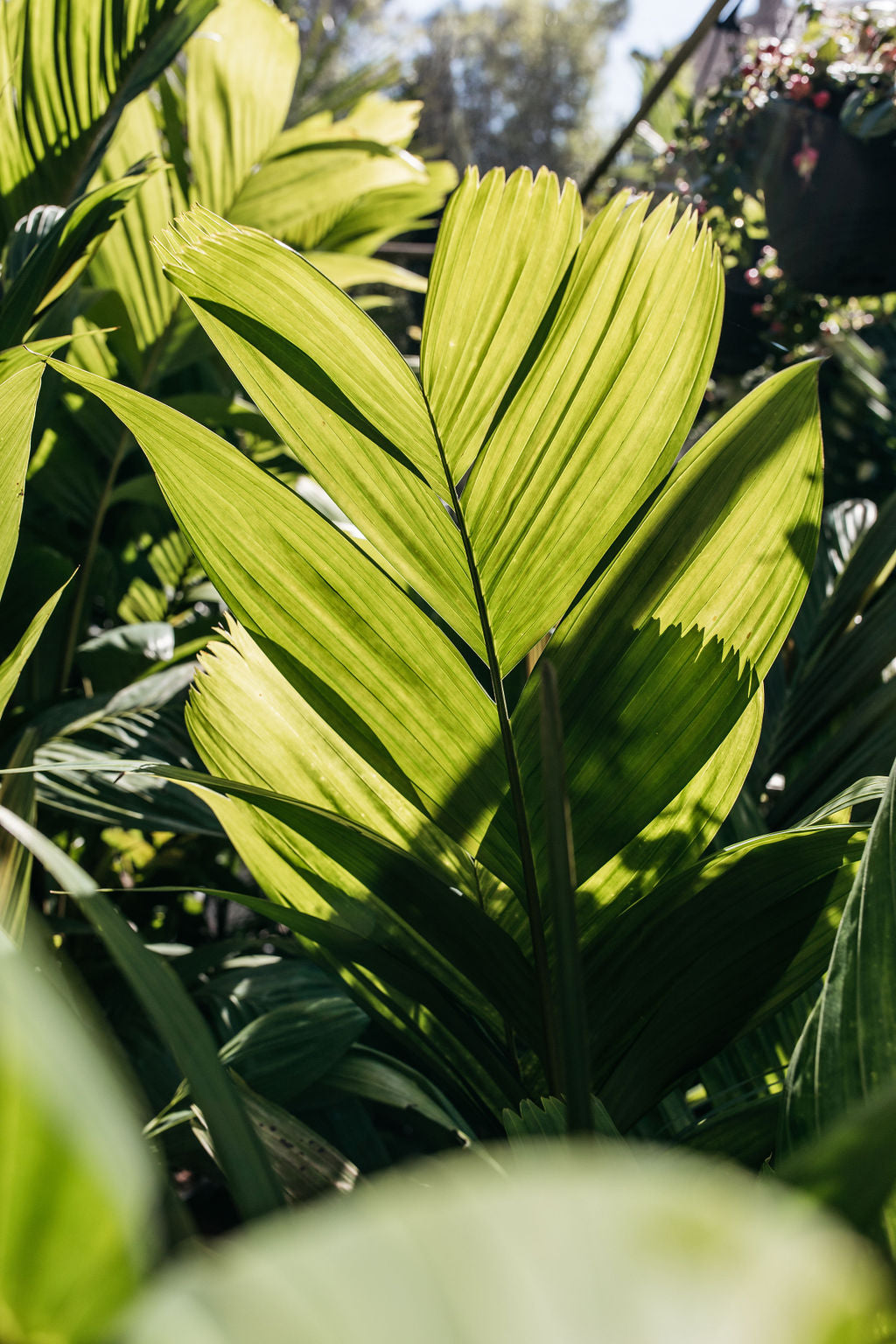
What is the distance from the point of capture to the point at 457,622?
45cm

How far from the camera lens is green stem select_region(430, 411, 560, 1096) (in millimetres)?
441

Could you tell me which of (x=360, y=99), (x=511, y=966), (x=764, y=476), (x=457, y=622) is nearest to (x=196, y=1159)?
(x=511, y=966)

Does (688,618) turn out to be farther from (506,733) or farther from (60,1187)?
(60,1187)

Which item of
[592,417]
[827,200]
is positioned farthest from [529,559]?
[827,200]

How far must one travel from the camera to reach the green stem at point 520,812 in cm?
44

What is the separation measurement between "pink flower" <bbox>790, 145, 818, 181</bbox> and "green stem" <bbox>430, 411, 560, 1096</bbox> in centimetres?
132

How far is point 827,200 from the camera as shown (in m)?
1.42

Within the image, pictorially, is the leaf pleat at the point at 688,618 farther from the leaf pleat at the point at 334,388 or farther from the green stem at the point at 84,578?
the green stem at the point at 84,578

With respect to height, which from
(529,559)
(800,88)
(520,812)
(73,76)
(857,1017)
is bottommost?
(857,1017)

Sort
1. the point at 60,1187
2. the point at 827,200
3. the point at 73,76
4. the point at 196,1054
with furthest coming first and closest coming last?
the point at 827,200, the point at 73,76, the point at 196,1054, the point at 60,1187

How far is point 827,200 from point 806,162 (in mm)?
79

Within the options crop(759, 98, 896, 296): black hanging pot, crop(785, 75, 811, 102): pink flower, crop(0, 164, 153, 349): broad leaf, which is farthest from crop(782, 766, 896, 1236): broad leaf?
crop(785, 75, 811, 102): pink flower

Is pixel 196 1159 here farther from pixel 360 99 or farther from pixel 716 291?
pixel 360 99

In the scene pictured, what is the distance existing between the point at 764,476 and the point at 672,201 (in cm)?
14
